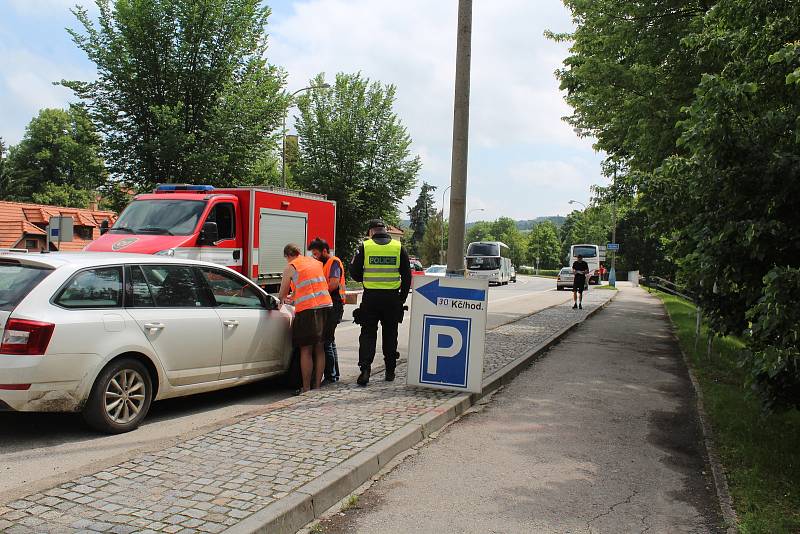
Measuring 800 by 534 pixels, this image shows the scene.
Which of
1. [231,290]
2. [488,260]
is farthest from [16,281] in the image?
[488,260]

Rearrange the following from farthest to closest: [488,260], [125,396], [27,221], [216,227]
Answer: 1. [488,260]
2. [27,221]
3. [216,227]
4. [125,396]

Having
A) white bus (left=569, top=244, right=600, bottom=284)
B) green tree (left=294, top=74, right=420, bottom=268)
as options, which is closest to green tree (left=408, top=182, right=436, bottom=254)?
white bus (left=569, top=244, right=600, bottom=284)

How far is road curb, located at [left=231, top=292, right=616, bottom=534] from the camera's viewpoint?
12.2ft

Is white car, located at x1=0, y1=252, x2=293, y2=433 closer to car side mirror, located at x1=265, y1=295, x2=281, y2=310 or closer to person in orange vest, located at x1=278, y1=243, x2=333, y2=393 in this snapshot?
car side mirror, located at x1=265, y1=295, x2=281, y2=310

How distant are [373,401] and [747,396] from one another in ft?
11.3

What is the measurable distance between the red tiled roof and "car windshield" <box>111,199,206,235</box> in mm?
34930

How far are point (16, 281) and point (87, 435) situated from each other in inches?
54.3

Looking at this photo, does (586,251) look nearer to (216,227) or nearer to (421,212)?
(216,227)

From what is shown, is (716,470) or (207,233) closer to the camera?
(716,470)

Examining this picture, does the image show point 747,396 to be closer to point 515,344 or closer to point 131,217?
point 515,344

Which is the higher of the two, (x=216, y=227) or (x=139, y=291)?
(x=216, y=227)

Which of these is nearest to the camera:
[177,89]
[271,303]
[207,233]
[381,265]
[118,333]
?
[118,333]

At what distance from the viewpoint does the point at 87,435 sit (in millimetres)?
5523

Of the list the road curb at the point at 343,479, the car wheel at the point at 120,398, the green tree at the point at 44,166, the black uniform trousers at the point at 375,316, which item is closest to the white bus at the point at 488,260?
the green tree at the point at 44,166
